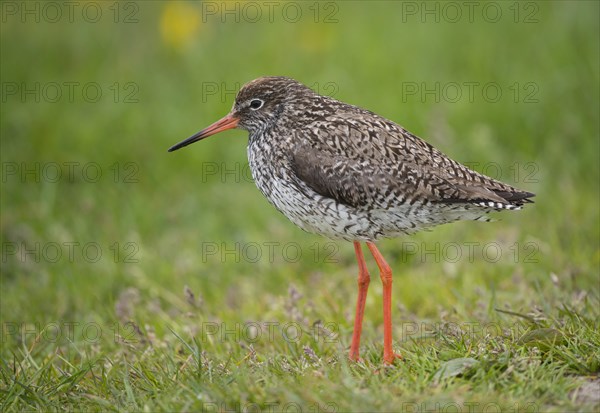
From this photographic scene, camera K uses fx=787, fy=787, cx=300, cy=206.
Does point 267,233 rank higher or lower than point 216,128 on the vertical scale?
lower

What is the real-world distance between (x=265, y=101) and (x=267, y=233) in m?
2.71

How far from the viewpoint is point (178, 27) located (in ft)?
38.0

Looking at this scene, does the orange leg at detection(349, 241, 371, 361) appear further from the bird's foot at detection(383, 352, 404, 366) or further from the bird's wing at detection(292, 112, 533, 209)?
the bird's wing at detection(292, 112, 533, 209)

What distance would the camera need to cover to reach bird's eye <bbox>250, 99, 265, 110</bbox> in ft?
19.8

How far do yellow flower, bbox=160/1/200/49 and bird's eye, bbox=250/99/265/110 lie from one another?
5801 mm

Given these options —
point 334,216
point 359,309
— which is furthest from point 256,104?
point 359,309

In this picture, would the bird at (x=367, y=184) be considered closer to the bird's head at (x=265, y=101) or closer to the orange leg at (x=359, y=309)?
the orange leg at (x=359, y=309)

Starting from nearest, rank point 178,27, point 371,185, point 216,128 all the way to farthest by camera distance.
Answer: point 371,185
point 216,128
point 178,27

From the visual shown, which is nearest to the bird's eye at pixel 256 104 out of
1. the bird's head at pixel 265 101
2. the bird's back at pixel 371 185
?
the bird's head at pixel 265 101

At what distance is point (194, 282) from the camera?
7.77 meters

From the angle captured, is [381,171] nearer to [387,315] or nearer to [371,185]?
[371,185]

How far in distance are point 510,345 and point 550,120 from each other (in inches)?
203

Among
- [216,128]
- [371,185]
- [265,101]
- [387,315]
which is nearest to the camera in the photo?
[371,185]

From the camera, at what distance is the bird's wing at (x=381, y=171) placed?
17.1 ft
